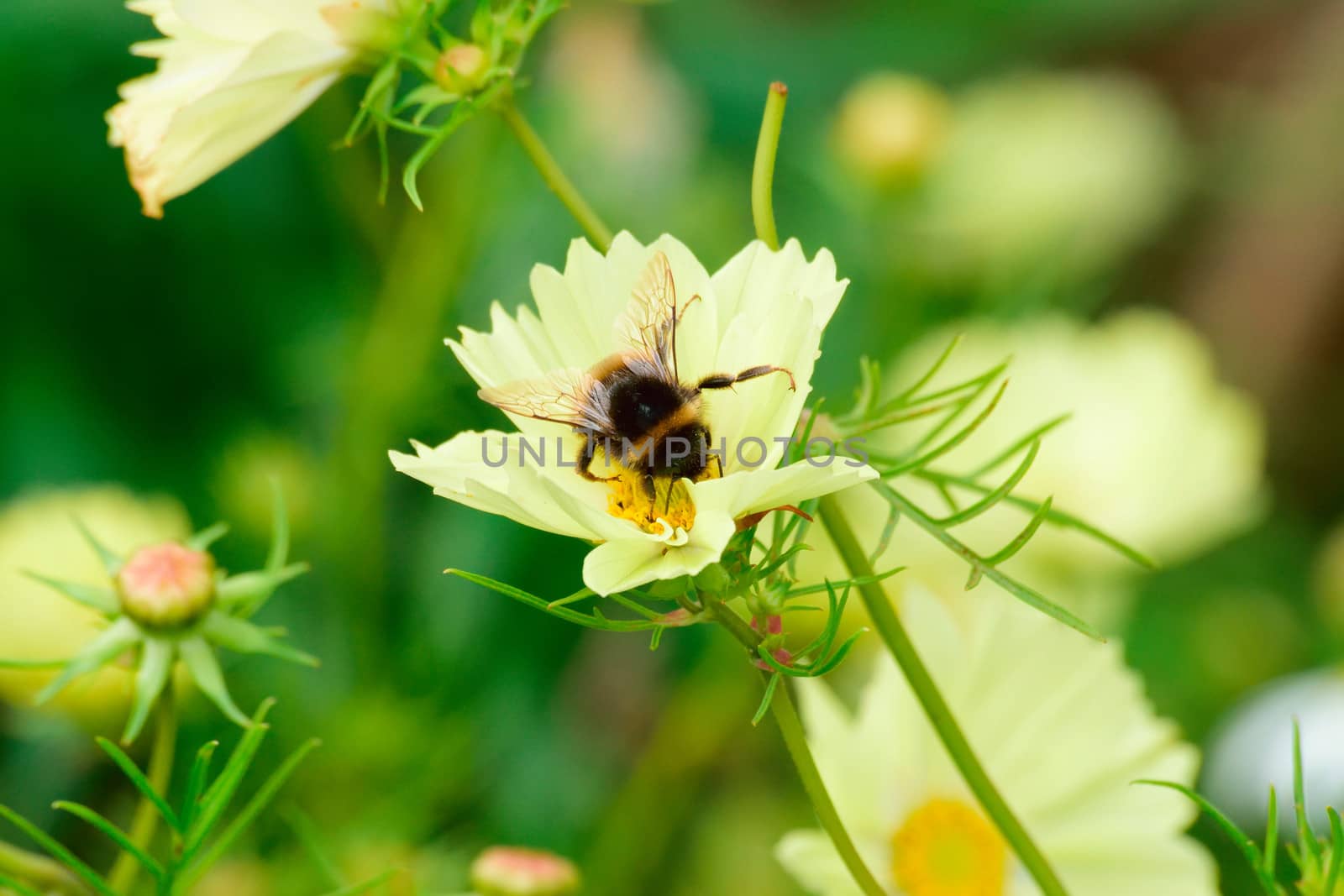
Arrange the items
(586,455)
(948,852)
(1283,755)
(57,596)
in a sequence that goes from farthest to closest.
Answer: (1283,755) → (57,596) → (948,852) → (586,455)

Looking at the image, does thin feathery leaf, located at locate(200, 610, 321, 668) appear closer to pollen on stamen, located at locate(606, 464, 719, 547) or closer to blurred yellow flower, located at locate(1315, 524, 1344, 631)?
pollen on stamen, located at locate(606, 464, 719, 547)

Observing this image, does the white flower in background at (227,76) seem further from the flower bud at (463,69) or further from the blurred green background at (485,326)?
the blurred green background at (485,326)

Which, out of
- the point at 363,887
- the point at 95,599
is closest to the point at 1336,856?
the point at 363,887

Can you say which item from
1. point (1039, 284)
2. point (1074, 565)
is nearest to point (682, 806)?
point (1074, 565)

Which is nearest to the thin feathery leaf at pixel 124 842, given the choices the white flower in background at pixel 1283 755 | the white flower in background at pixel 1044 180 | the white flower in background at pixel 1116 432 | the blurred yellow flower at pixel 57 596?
the blurred yellow flower at pixel 57 596

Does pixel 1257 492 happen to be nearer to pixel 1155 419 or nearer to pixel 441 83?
pixel 1155 419

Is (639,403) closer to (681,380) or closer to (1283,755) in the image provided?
(681,380)

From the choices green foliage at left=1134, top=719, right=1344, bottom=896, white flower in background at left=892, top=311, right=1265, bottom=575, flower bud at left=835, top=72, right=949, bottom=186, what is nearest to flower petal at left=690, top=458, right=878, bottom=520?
green foliage at left=1134, top=719, right=1344, bottom=896
